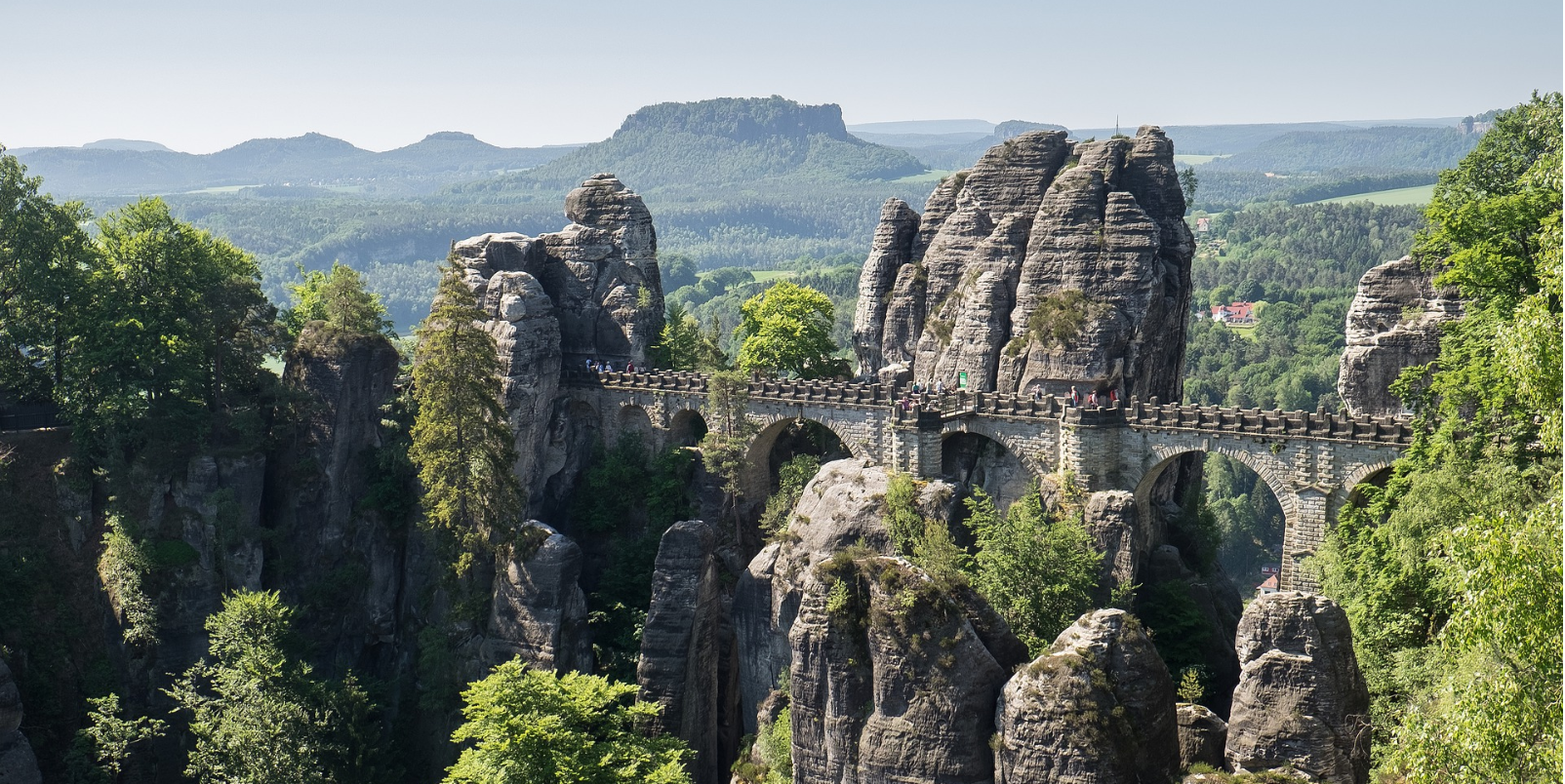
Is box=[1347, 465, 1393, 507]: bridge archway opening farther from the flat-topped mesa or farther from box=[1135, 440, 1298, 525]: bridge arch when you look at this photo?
the flat-topped mesa

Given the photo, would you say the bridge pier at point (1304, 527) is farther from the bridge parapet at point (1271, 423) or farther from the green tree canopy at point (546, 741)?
the green tree canopy at point (546, 741)

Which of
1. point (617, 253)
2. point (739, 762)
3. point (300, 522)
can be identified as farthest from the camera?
point (617, 253)

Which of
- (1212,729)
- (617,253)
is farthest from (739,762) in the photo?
(617,253)

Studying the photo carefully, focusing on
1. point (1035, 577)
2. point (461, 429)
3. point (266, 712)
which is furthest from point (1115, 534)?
point (266, 712)

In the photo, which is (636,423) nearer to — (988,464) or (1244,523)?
(988,464)

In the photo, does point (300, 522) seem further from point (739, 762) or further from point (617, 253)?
point (739, 762)

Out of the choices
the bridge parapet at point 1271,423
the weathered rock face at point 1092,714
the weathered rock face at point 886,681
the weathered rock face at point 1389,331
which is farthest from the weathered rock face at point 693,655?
the weathered rock face at point 1389,331
